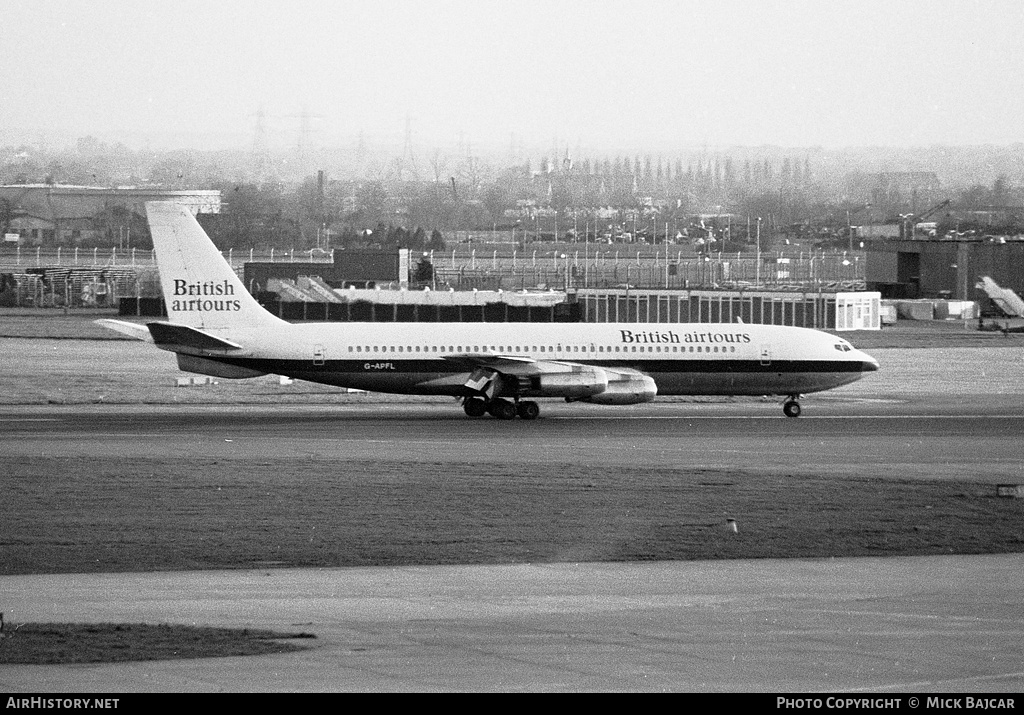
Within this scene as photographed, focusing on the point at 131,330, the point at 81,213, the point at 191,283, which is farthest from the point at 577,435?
the point at 81,213

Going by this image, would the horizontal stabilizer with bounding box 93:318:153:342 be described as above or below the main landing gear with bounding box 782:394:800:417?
above

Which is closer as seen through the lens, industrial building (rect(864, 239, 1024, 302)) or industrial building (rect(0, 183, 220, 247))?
industrial building (rect(864, 239, 1024, 302))

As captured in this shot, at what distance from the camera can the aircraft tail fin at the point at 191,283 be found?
50.2 m

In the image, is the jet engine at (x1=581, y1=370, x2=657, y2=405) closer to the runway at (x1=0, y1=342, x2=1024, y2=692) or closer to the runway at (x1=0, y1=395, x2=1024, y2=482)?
the runway at (x1=0, y1=395, x2=1024, y2=482)

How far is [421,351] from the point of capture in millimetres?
50188

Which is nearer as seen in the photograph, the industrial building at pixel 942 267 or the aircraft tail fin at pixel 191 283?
the aircraft tail fin at pixel 191 283

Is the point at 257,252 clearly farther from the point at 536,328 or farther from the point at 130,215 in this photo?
the point at 536,328

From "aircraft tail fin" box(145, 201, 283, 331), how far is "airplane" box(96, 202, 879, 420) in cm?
3

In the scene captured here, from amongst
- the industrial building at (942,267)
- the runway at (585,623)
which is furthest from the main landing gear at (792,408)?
the industrial building at (942,267)

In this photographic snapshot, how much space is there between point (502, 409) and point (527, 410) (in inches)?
33.7

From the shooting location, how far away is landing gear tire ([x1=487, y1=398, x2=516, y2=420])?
50.9 meters

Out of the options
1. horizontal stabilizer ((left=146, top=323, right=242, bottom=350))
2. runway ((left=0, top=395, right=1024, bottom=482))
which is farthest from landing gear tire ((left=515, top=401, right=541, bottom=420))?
horizontal stabilizer ((left=146, top=323, right=242, bottom=350))

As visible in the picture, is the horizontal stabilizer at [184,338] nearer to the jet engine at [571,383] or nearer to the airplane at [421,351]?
the airplane at [421,351]

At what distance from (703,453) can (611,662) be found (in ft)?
80.6
